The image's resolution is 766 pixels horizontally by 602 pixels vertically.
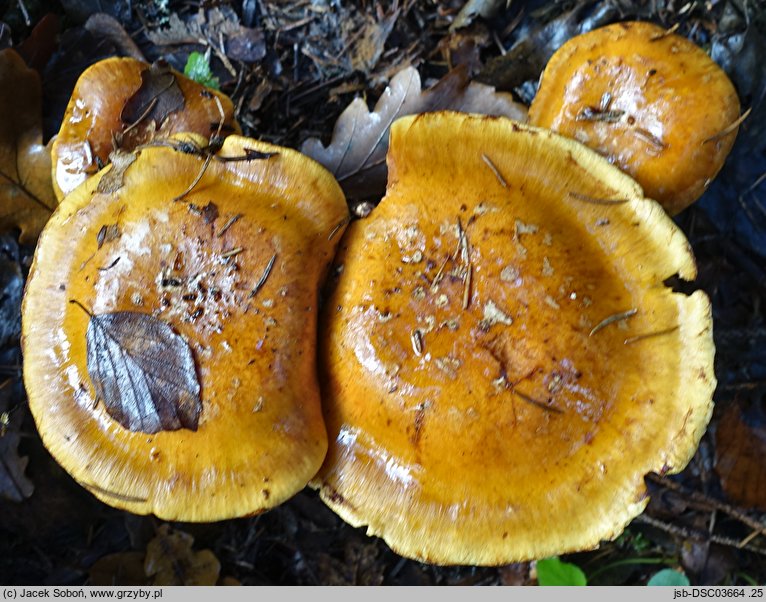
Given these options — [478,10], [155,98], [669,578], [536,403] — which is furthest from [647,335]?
[155,98]

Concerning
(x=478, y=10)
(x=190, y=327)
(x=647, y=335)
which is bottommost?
(x=647, y=335)

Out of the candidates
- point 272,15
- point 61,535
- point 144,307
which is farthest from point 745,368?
point 61,535

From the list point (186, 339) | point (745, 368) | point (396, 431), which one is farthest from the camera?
point (745, 368)

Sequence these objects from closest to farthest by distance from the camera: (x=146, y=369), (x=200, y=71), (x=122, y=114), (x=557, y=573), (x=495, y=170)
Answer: (x=146, y=369) < (x=495, y=170) < (x=122, y=114) < (x=557, y=573) < (x=200, y=71)

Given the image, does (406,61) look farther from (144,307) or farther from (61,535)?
(61,535)

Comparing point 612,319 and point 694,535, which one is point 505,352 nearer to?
point 612,319

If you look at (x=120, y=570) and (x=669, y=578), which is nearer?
(x=669, y=578)

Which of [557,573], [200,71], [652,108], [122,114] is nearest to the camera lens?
[652,108]
